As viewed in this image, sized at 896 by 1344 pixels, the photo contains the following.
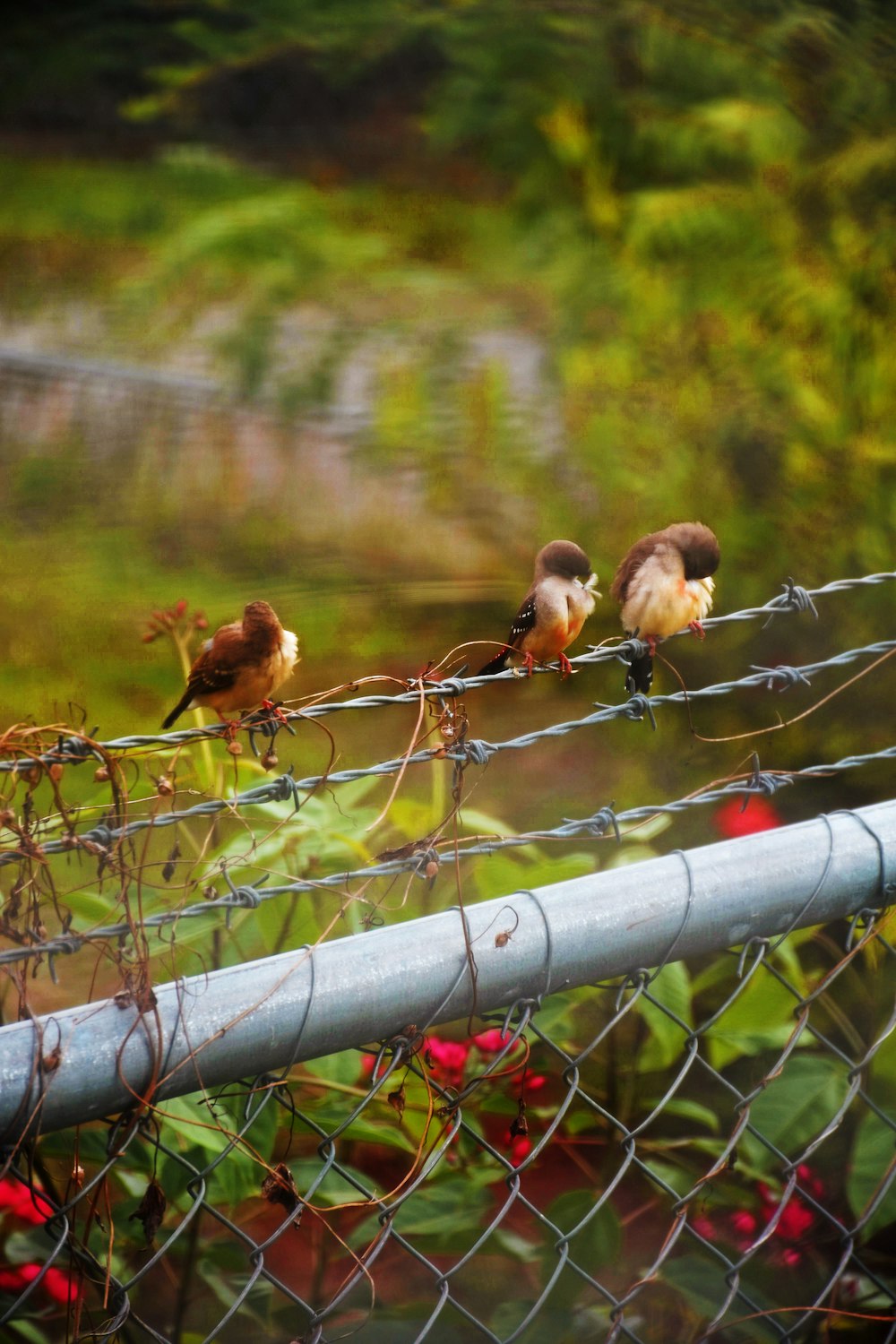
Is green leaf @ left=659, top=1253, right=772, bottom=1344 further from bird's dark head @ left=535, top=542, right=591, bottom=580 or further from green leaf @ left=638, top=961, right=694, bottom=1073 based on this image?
bird's dark head @ left=535, top=542, right=591, bottom=580

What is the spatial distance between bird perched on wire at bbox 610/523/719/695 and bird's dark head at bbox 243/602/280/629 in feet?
1.06

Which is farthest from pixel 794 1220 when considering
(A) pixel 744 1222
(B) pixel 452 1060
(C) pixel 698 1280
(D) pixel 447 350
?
(D) pixel 447 350

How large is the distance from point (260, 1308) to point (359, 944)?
886mm

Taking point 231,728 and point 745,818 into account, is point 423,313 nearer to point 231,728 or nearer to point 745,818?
point 745,818

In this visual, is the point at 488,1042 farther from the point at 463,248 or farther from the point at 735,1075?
the point at 463,248

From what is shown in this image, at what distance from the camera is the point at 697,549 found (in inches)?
40.4

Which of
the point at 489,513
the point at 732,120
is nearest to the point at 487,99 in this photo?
the point at 732,120

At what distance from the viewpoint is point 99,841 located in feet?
2.12

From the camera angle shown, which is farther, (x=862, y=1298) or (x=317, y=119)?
(x=317, y=119)

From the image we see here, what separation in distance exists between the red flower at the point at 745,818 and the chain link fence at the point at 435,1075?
25cm

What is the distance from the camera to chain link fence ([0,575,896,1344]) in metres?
0.59

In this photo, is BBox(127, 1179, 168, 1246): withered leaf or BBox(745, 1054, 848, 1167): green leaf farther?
BBox(745, 1054, 848, 1167): green leaf

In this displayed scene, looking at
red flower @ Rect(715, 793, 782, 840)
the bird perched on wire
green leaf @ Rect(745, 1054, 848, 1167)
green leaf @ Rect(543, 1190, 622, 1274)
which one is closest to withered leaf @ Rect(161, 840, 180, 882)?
the bird perched on wire

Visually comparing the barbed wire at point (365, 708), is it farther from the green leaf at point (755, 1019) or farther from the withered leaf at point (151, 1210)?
the green leaf at point (755, 1019)
